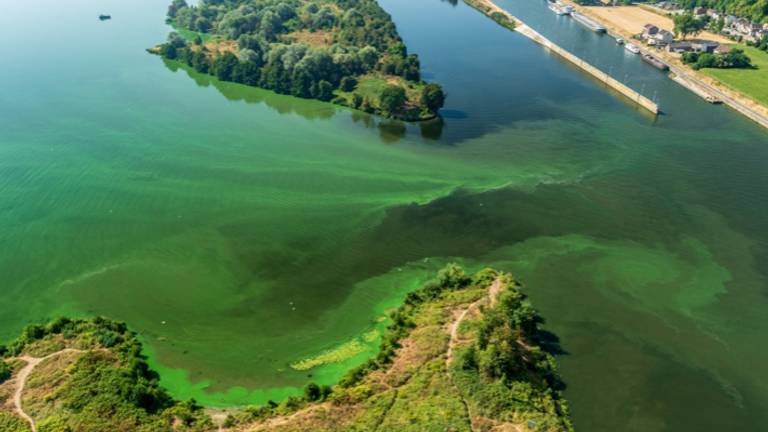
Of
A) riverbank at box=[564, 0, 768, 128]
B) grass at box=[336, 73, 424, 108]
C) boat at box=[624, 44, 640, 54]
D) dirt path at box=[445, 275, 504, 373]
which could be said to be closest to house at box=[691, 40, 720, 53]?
riverbank at box=[564, 0, 768, 128]

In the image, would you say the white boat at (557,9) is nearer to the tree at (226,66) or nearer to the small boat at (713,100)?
the small boat at (713,100)

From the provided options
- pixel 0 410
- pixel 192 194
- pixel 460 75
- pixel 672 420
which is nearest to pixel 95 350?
pixel 0 410

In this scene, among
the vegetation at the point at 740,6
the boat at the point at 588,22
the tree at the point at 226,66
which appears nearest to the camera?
the tree at the point at 226,66

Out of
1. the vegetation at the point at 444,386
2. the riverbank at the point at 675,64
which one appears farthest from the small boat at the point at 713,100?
the vegetation at the point at 444,386

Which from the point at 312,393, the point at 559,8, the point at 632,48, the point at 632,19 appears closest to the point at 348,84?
the point at 632,48

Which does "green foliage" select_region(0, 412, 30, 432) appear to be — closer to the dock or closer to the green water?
the green water

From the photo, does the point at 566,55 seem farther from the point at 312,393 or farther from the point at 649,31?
the point at 312,393
